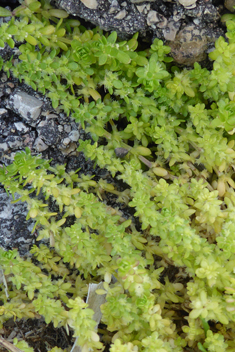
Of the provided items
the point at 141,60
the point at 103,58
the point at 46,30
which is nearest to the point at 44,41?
the point at 46,30

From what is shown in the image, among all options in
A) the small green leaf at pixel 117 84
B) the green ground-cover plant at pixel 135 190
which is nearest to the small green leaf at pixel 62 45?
the green ground-cover plant at pixel 135 190

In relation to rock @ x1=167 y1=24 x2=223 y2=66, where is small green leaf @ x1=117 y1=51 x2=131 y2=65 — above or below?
below

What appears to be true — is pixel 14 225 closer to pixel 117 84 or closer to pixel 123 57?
pixel 117 84

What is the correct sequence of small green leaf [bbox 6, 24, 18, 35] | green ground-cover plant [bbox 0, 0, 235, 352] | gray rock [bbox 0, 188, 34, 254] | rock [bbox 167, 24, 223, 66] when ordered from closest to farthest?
green ground-cover plant [bbox 0, 0, 235, 352] → small green leaf [bbox 6, 24, 18, 35] → rock [bbox 167, 24, 223, 66] → gray rock [bbox 0, 188, 34, 254]

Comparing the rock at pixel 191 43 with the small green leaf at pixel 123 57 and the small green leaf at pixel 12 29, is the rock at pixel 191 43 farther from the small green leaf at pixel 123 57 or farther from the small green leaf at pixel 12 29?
the small green leaf at pixel 12 29

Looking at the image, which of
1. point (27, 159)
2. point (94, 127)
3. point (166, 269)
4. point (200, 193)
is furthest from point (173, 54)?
point (166, 269)

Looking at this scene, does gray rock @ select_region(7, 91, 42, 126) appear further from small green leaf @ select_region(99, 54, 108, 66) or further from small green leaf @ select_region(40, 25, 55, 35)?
small green leaf @ select_region(99, 54, 108, 66)

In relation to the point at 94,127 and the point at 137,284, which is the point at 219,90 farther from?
the point at 137,284

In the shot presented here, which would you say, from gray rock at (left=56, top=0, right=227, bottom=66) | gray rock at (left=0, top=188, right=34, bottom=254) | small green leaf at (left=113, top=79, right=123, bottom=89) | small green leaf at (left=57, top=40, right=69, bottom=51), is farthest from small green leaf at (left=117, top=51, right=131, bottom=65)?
gray rock at (left=0, top=188, right=34, bottom=254)

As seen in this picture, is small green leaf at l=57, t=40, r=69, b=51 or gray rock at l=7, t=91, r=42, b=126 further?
gray rock at l=7, t=91, r=42, b=126
